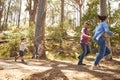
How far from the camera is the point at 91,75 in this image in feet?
24.5

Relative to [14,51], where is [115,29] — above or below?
above

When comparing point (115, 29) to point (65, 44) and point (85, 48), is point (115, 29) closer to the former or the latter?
point (85, 48)

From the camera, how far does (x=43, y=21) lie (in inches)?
542

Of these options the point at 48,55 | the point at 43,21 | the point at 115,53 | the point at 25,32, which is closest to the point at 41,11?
the point at 43,21

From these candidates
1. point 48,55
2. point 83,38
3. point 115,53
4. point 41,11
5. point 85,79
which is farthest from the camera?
point 115,53

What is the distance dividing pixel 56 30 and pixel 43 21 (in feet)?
16.0

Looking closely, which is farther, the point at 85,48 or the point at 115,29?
the point at 115,29

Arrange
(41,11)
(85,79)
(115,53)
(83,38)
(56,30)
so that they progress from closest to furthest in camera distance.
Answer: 1. (85,79)
2. (83,38)
3. (41,11)
4. (115,53)
5. (56,30)

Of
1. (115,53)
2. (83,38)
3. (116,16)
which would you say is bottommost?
(115,53)

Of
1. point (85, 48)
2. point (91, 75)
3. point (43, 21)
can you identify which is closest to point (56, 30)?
Answer: point (43, 21)

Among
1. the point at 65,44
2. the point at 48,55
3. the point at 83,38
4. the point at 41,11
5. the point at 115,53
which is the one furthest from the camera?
the point at 65,44

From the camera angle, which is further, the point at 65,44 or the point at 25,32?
the point at 65,44

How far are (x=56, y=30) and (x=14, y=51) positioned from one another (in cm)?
375

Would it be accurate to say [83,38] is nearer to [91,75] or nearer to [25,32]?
[91,75]
